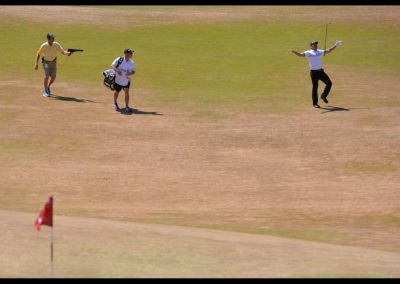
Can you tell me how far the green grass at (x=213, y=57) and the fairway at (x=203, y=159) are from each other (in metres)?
0.10

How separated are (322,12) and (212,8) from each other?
5695mm

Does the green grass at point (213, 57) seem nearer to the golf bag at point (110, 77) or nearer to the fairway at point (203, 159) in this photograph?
the fairway at point (203, 159)

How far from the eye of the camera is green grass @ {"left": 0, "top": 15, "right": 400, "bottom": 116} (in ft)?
104

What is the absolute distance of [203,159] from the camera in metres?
23.7

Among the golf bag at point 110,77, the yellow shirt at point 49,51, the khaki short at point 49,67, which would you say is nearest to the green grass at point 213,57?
the golf bag at point 110,77

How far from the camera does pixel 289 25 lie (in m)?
44.8

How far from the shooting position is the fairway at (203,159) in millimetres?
15375

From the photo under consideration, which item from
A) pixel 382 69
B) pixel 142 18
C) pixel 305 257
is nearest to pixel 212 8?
pixel 142 18

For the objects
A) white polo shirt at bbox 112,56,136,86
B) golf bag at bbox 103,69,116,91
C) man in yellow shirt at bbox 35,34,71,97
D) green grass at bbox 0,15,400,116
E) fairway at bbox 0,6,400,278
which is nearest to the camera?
fairway at bbox 0,6,400,278

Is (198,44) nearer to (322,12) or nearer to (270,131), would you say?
(322,12)

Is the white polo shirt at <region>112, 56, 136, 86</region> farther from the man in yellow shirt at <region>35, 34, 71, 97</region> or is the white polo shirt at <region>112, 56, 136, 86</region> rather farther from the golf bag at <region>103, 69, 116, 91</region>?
the man in yellow shirt at <region>35, 34, 71, 97</region>

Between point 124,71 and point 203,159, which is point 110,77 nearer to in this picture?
point 124,71

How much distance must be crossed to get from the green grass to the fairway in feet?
0.34

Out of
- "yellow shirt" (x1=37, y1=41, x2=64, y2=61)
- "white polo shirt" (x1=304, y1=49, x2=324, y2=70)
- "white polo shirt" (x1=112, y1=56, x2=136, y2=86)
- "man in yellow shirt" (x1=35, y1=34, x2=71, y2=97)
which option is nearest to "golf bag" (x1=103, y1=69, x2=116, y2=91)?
"white polo shirt" (x1=112, y1=56, x2=136, y2=86)
